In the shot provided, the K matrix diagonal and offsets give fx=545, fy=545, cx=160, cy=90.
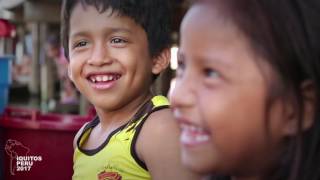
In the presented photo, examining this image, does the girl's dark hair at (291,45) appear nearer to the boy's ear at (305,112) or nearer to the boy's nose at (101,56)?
the boy's ear at (305,112)

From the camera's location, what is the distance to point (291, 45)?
36.5 inches

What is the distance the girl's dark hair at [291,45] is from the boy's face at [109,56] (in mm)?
671

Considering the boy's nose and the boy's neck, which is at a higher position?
the boy's nose

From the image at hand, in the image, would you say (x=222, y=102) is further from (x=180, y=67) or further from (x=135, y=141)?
(x=135, y=141)

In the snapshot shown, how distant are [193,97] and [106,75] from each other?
0.68 m

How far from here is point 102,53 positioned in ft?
5.24

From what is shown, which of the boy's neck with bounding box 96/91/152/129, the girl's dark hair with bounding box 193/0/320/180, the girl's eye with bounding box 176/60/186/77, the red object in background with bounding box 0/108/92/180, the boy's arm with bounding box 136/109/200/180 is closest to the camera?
the girl's dark hair with bounding box 193/0/320/180

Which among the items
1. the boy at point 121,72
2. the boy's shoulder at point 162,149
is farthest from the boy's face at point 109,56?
the boy's shoulder at point 162,149

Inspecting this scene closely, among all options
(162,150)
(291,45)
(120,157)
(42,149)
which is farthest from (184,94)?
(42,149)

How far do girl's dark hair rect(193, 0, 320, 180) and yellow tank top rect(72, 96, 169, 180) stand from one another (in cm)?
63

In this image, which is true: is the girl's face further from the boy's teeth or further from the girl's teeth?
the boy's teeth

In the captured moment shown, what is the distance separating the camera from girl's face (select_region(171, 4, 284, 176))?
0.93 m

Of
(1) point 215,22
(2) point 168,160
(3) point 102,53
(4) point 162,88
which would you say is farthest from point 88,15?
(4) point 162,88

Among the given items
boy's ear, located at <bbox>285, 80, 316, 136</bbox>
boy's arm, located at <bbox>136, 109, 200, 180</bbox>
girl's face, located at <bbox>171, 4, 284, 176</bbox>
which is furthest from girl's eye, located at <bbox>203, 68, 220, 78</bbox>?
boy's arm, located at <bbox>136, 109, 200, 180</bbox>
